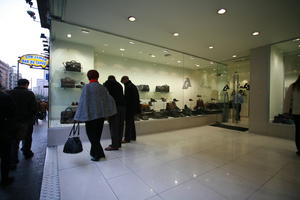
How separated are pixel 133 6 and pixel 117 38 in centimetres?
163

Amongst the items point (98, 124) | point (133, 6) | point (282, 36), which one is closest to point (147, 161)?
point (98, 124)

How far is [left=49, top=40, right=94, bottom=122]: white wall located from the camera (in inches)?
138

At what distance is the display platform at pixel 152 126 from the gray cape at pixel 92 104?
1.42 metres

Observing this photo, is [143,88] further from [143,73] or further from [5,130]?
[5,130]

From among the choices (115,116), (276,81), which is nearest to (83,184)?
(115,116)

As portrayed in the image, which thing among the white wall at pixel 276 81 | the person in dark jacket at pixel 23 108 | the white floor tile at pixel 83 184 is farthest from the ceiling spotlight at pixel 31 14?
the white wall at pixel 276 81

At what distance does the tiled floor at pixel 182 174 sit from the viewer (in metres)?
1.59

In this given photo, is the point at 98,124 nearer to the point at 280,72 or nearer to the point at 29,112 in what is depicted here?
the point at 29,112

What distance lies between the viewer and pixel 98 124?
2279mm

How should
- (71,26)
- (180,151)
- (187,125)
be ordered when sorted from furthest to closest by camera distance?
(187,125)
(71,26)
(180,151)

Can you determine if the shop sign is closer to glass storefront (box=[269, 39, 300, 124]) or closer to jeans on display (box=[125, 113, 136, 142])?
jeans on display (box=[125, 113, 136, 142])

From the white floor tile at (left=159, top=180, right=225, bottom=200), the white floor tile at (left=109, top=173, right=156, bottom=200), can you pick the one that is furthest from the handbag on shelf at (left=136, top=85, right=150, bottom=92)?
the white floor tile at (left=159, top=180, right=225, bottom=200)

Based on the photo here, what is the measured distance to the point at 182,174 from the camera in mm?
2000

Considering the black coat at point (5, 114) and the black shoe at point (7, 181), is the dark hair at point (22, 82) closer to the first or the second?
the black coat at point (5, 114)
